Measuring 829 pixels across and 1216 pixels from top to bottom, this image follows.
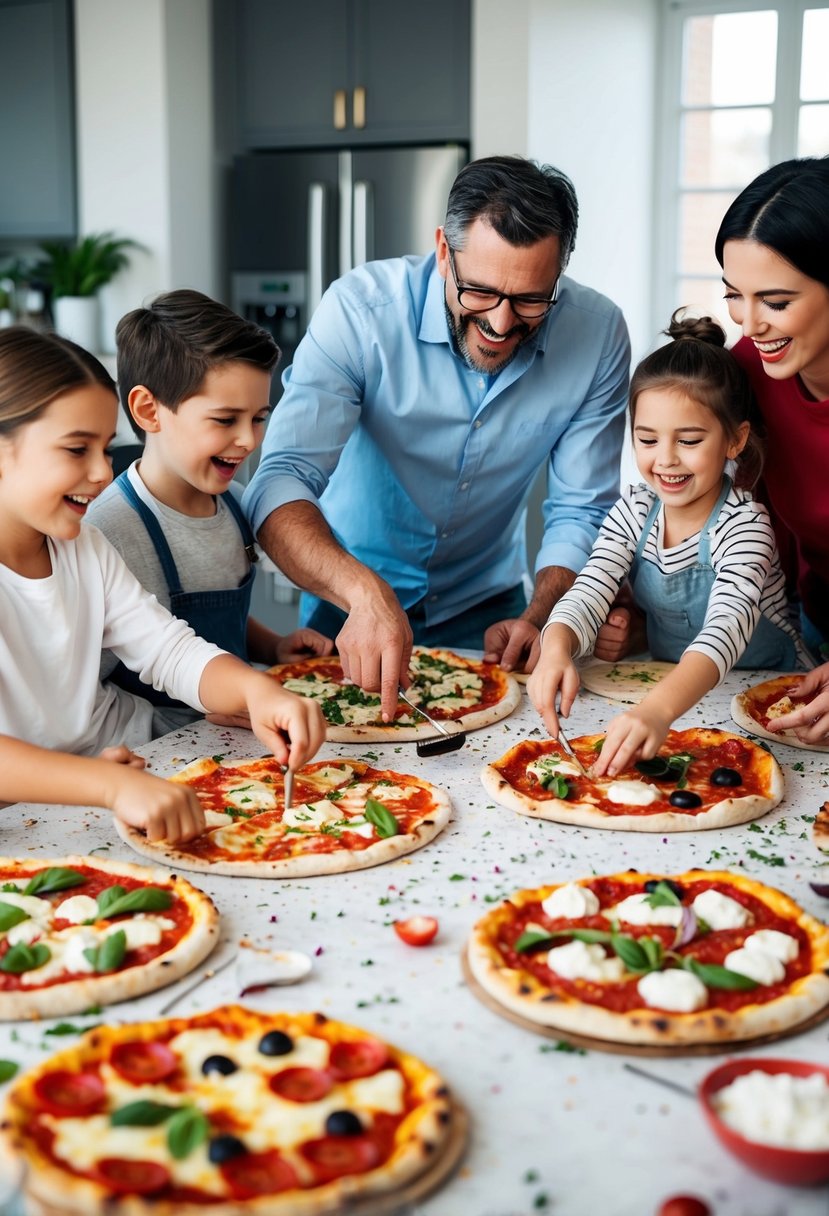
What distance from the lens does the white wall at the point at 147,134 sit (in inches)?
221

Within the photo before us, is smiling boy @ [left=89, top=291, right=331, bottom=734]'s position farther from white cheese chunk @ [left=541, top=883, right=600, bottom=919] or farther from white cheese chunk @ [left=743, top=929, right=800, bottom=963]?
white cheese chunk @ [left=743, top=929, right=800, bottom=963]

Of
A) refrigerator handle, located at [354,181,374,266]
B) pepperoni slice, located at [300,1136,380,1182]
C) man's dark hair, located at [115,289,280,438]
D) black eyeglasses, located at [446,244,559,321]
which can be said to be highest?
refrigerator handle, located at [354,181,374,266]

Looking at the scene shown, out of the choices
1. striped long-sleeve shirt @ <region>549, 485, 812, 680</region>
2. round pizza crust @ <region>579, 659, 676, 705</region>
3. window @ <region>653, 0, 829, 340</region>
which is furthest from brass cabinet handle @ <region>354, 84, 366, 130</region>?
round pizza crust @ <region>579, 659, 676, 705</region>

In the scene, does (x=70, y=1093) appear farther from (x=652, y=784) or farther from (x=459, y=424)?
(x=459, y=424)

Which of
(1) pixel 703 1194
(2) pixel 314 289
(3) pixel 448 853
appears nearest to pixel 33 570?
(3) pixel 448 853

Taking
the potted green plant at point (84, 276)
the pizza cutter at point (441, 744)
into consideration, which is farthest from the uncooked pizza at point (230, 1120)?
the potted green plant at point (84, 276)

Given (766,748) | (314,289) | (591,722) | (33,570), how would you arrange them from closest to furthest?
(33,570) < (766,748) < (591,722) < (314,289)

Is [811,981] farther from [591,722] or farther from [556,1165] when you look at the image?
[591,722]

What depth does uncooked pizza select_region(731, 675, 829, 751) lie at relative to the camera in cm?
223

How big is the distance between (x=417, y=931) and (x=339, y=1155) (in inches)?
15.7

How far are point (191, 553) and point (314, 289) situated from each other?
3.36m

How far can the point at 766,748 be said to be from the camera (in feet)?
7.18

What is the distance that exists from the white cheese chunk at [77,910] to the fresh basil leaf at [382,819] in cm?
43

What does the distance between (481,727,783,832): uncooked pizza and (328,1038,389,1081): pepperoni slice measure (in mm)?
687
